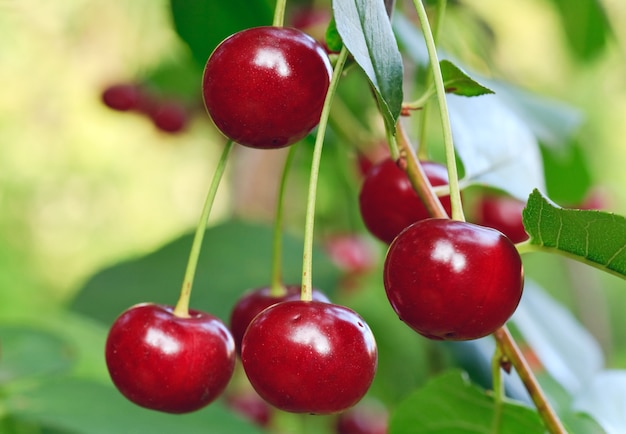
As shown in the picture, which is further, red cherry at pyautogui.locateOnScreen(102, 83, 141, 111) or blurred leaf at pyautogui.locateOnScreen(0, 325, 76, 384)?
red cherry at pyautogui.locateOnScreen(102, 83, 141, 111)

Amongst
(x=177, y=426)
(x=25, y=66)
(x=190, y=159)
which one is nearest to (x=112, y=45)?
(x=25, y=66)

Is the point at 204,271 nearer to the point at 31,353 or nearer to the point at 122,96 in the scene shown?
the point at 31,353

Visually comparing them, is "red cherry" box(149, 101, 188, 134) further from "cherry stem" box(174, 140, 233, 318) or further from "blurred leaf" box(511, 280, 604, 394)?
"cherry stem" box(174, 140, 233, 318)

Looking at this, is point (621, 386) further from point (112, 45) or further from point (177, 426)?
point (112, 45)

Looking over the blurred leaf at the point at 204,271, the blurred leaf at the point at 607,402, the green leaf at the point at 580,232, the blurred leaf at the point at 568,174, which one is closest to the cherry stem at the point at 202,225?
the green leaf at the point at 580,232

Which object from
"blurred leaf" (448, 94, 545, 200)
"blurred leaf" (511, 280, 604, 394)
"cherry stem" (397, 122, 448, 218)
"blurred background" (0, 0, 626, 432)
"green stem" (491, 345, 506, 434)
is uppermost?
"cherry stem" (397, 122, 448, 218)

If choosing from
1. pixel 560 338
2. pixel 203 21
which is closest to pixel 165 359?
pixel 203 21

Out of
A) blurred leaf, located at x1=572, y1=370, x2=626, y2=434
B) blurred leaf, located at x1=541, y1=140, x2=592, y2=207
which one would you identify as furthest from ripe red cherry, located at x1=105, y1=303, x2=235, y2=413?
blurred leaf, located at x1=541, y1=140, x2=592, y2=207
